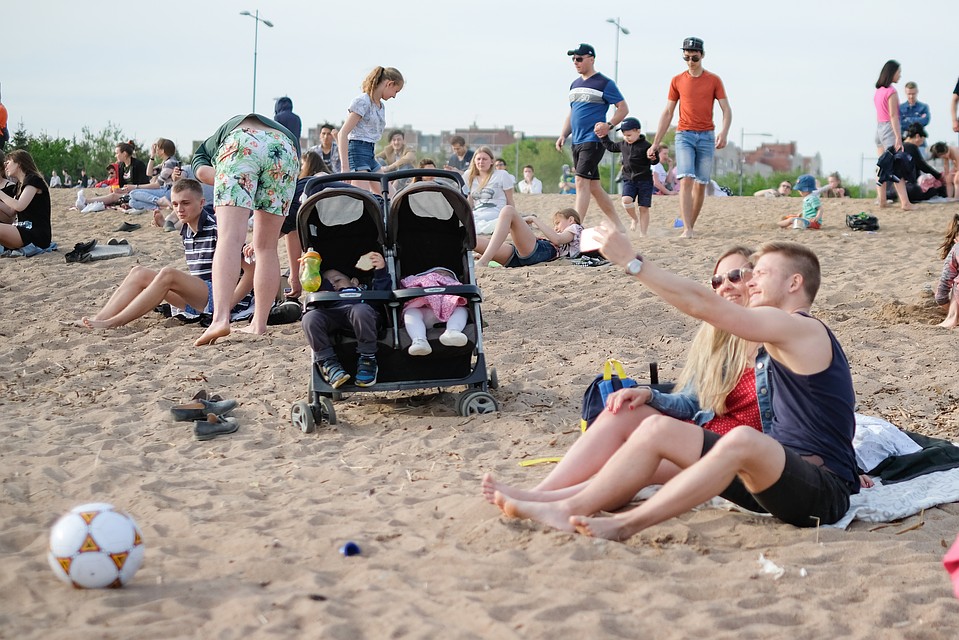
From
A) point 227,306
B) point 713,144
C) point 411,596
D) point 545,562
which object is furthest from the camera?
point 713,144

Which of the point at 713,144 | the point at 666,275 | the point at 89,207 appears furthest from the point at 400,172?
the point at 89,207

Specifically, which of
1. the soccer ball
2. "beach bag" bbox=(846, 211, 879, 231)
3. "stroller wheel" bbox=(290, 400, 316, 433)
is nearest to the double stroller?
"stroller wheel" bbox=(290, 400, 316, 433)

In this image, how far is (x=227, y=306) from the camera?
729 cm

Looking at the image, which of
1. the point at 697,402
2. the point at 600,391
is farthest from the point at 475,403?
the point at 697,402

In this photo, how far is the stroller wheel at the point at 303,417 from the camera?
18.4ft

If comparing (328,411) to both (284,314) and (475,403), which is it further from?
(284,314)

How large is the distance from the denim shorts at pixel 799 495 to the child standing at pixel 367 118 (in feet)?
21.0

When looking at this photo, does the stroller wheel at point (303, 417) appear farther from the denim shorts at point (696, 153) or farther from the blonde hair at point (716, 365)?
the denim shorts at point (696, 153)

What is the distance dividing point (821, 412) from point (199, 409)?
3614mm

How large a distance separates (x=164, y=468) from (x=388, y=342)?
4.82ft

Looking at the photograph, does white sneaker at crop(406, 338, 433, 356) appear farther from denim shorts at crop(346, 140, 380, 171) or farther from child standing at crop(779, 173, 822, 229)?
child standing at crop(779, 173, 822, 229)

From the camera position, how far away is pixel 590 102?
1095 centimetres

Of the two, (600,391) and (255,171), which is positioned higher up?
(255,171)

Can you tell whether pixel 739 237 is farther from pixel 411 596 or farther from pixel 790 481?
pixel 411 596
